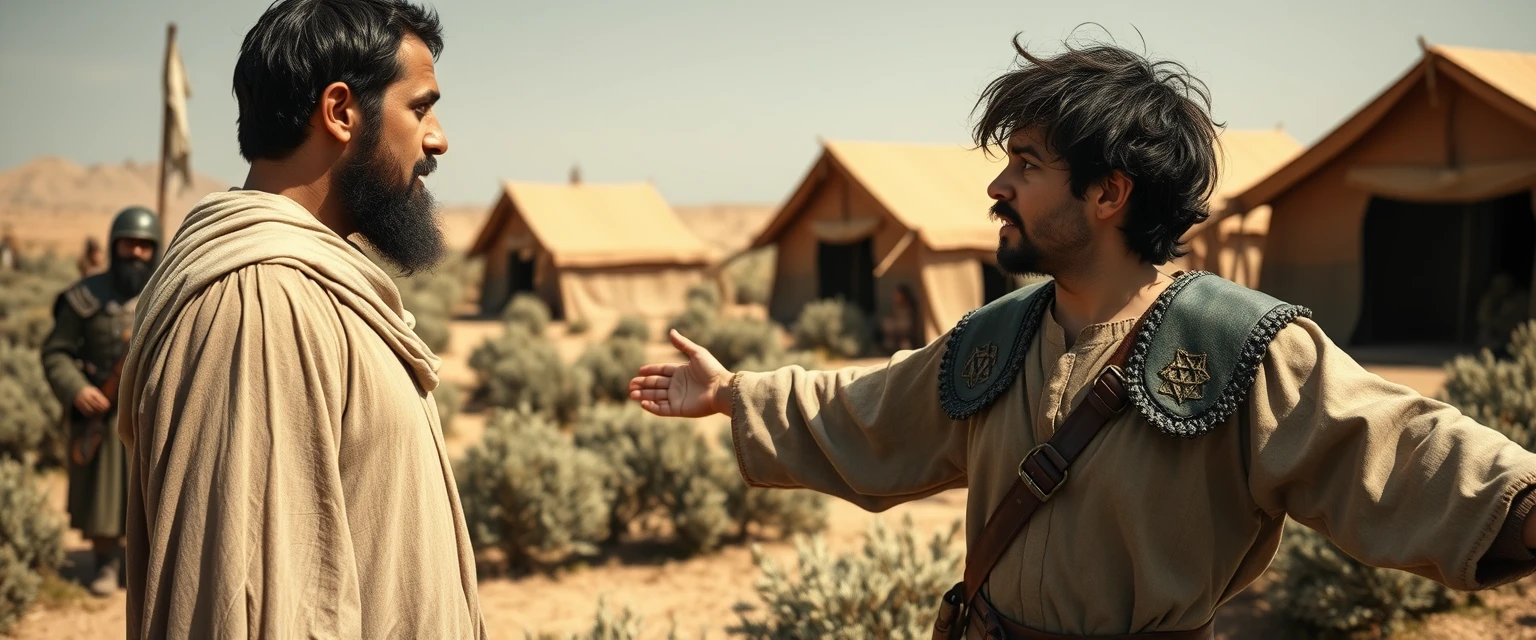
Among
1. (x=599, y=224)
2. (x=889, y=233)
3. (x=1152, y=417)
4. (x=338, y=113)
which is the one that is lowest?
(x=599, y=224)

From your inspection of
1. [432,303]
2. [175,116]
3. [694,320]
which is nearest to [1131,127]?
[175,116]

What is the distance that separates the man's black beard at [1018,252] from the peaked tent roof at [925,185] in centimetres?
1166

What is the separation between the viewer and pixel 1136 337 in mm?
2039

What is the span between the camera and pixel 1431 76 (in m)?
10.1

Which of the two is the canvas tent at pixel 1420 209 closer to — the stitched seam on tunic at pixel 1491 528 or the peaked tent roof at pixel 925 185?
the peaked tent roof at pixel 925 185

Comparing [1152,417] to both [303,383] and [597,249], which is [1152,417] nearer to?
[303,383]

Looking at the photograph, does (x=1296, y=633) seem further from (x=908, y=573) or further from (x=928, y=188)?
(x=928, y=188)

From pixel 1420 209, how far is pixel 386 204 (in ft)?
43.7

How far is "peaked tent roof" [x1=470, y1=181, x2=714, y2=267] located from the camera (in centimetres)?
1920

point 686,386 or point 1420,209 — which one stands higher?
point 686,386

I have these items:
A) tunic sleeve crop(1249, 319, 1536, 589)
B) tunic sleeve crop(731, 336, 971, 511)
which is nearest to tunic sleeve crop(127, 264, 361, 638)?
tunic sleeve crop(731, 336, 971, 511)

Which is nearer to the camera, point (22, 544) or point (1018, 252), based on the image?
point (1018, 252)

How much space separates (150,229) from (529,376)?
18.5 ft

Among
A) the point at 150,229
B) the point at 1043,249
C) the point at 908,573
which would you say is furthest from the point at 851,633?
the point at 150,229
